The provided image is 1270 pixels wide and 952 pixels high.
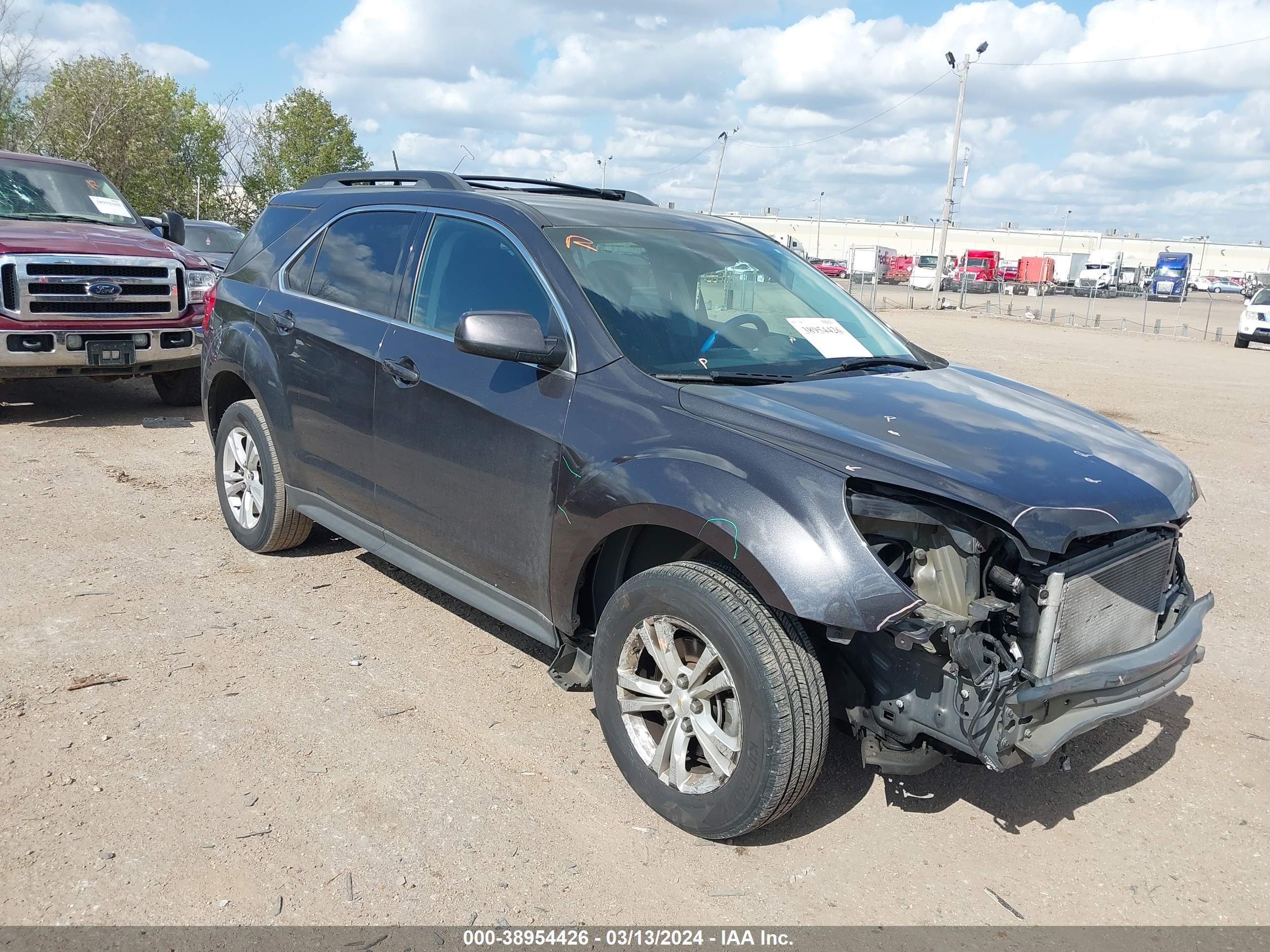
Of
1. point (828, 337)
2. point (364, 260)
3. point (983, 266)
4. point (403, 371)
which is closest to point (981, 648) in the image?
point (828, 337)

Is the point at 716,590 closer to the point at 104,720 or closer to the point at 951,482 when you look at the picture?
the point at 951,482

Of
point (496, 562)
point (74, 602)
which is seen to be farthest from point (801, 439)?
point (74, 602)

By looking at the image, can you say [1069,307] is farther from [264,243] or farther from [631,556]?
[631,556]

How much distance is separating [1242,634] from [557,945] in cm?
400

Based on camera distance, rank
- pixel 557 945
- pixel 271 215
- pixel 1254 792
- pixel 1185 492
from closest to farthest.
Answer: pixel 557 945 → pixel 1185 492 → pixel 1254 792 → pixel 271 215

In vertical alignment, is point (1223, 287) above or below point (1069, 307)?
above

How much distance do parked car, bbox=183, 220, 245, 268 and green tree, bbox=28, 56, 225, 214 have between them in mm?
17308

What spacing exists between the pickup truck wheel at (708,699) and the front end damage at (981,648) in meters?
0.20

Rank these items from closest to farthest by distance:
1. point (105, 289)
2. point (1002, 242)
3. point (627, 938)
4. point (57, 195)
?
point (627, 938) < point (105, 289) < point (57, 195) < point (1002, 242)

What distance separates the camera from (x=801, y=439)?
306 cm

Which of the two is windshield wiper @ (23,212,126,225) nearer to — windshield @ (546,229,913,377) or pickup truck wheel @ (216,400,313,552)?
pickup truck wheel @ (216,400,313,552)

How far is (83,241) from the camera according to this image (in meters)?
8.75

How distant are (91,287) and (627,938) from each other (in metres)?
7.82

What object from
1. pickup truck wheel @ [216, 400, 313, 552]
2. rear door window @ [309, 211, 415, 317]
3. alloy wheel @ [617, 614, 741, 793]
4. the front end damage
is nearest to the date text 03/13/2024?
alloy wheel @ [617, 614, 741, 793]
